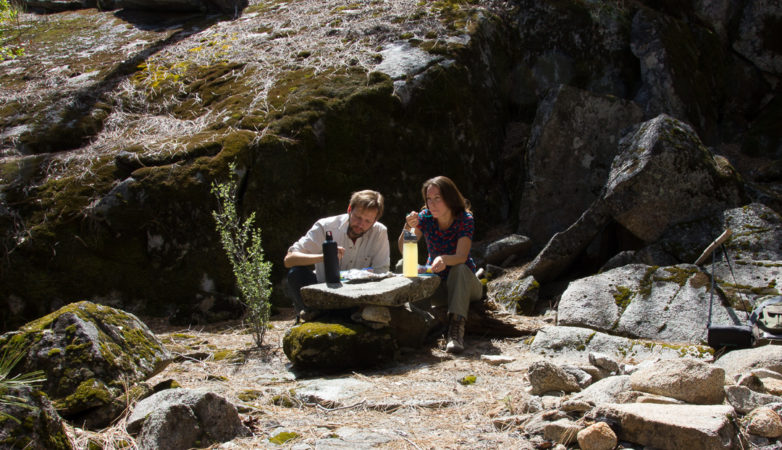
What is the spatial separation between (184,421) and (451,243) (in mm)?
2973

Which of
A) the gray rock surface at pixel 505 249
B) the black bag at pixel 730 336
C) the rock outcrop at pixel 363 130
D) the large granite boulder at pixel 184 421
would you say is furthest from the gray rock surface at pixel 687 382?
the gray rock surface at pixel 505 249

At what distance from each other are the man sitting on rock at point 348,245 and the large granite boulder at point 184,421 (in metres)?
1.93

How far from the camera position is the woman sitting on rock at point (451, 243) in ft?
16.5

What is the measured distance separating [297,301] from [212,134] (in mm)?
2756

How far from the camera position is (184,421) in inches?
118

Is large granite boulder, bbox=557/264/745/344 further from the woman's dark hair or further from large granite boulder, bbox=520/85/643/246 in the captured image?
large granite boulder, bbox=520/85/643/246

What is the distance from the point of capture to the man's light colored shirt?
5.33 meters

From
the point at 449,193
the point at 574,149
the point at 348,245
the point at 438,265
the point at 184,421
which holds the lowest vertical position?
the point at 184,421

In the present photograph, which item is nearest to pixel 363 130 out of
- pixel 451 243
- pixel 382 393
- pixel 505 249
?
pixel 505 249

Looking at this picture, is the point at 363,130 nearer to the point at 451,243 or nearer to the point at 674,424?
Result: the point at 451,243

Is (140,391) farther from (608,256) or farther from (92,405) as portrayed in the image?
(608,256)

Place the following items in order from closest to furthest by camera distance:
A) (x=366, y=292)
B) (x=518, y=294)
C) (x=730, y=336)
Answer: (x=730, y=336) → (x=366, y=292) → (x=518, y=294)

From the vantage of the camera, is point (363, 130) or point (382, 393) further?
point (363, 130)

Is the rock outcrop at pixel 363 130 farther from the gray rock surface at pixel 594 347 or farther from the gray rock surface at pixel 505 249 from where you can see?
the gray rock surface at pixel 594 347
